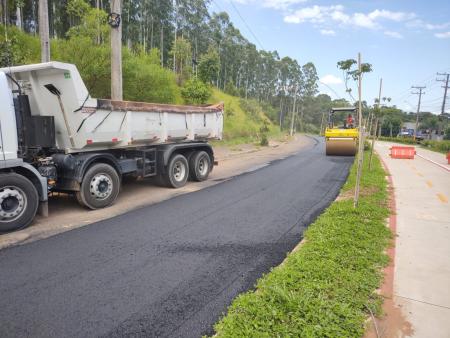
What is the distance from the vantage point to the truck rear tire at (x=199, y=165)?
9.98 metres

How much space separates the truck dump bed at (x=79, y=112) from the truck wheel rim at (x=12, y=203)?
139 centimetres

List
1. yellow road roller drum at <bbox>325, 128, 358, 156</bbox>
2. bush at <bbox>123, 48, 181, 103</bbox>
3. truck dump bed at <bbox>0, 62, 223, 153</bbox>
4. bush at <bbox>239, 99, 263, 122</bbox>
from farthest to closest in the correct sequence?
bush at <bbox>239, 99, 263, 122</bbox>
yellow road roller drum at <bbox>325, 128, 358, 156</bbox>
bush at <bbox>123, 48, 181, 103</bbox>
truck dump bed at <bbox>0, 62, 223, 153</bbox>

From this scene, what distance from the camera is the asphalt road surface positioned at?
316 cm

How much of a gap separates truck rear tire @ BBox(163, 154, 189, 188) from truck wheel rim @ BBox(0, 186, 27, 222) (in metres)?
3.88

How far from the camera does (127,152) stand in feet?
26.5

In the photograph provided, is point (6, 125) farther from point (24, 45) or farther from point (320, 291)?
point (24, 45)

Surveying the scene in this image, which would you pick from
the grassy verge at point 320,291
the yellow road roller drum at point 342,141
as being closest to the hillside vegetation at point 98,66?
the yellow road roller drum at point 342,141

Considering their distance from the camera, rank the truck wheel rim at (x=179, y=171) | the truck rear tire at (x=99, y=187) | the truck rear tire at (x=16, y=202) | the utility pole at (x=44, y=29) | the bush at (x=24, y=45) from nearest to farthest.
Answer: the truck rear tire at (x=16, y=202), the truck rear tire at (x=99, y=187), the truck wheel rim at (x=179, y=171), the utility pole at (x=44, y=29), the bush at (x=24, y=45)

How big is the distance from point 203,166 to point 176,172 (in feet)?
4.53

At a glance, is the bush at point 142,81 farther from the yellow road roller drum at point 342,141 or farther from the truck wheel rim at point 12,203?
the truck wheel rim at point 12,203

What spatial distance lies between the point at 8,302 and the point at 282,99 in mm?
92230

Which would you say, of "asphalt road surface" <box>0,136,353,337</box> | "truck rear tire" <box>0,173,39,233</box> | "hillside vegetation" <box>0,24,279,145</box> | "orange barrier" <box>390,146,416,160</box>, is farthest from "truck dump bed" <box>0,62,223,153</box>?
"orange barrier" <box>390,146,416,160</box>

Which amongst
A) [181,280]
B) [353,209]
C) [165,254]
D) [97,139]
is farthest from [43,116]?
[353,209]

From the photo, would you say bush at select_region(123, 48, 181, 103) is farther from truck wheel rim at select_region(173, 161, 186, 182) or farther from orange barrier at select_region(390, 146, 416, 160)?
orange barrier at select_region(390, 146, 416, 160)
